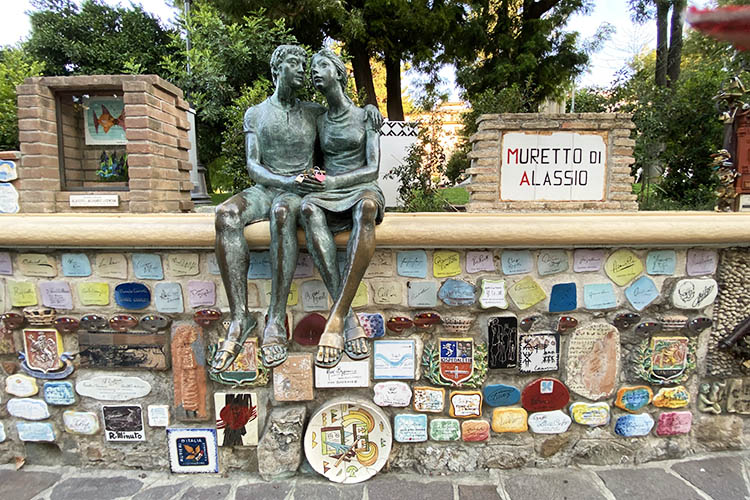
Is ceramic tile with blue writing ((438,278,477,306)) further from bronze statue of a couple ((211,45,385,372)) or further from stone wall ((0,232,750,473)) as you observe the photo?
bronze statue of a couple ((211,45,385,372))

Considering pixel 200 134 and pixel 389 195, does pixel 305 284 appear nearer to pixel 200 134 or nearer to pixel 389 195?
pixel 389 195

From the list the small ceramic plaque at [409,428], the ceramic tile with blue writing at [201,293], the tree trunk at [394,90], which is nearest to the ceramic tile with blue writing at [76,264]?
the ceramic tile with blue writing at [201,293]

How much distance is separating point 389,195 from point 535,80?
6.19 meters

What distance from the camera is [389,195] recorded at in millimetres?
4965

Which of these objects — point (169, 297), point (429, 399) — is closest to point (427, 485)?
point (429, 399)

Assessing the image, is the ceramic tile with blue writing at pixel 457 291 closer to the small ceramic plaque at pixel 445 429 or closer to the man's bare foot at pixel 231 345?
the small ceramic plaque at pixel 445 429

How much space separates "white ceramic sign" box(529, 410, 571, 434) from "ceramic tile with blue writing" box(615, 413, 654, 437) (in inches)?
10.7

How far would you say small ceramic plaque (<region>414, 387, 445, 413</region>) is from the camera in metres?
2.15

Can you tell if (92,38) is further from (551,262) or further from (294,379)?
(551,262)

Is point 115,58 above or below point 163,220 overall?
above

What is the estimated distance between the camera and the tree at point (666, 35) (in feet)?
27.7

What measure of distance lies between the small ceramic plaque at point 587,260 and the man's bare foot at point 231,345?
1.57 meters

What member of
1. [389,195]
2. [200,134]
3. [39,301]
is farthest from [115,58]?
[39,301]

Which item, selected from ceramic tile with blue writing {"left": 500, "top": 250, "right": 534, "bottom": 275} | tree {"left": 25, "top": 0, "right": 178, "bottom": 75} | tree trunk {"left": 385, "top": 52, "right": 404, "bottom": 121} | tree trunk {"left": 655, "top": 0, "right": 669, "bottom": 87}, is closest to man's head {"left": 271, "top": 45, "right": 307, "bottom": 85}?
ceramic tile with blue writing {"left": 500, "top": 250, "right": 534, "bottom": 275}
